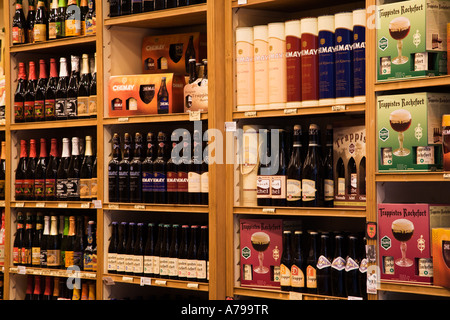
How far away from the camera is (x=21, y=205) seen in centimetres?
427

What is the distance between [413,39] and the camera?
2.83m

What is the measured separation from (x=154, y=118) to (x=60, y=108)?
2.70ft

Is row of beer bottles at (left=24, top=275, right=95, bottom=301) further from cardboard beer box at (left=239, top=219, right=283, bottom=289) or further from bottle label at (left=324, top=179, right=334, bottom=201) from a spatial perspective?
bottle label at (left=324, top=179, right=334, bottom=201)

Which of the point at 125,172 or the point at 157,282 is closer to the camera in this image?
the point at 157,282

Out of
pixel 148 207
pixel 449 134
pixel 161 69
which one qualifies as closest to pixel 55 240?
pixel 148 207

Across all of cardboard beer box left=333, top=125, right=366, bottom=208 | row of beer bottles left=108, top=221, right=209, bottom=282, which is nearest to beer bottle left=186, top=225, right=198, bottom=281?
row of beer bottles left=108, top=221, right=209, bottom=282

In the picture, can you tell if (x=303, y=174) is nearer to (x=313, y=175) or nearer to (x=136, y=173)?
(x=313, y=175)

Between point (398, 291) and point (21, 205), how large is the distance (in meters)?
2.61

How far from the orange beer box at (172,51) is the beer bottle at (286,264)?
1.25 metres

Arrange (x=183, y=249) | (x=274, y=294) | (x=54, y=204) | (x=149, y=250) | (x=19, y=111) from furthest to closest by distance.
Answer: (x=19, y=111) < (x=54, y=204) < (x=149, y=250) < (x=183, y=249) < (x=274, y=294)

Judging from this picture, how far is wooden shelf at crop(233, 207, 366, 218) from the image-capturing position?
302 cm

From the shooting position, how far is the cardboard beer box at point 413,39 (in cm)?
281

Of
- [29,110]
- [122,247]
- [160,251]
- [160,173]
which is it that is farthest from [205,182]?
[29,110]
